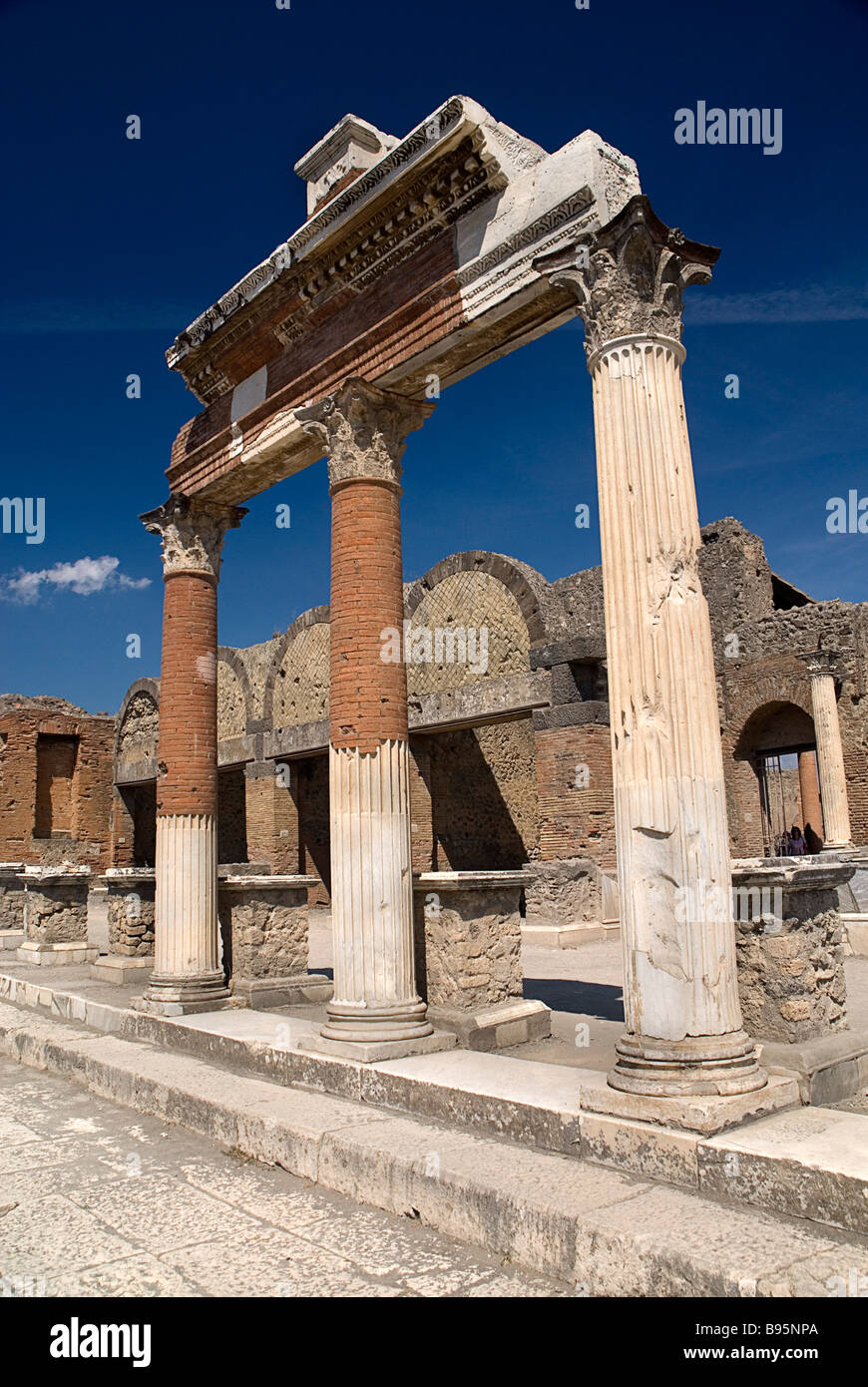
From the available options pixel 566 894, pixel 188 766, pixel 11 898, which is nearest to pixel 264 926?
pixel 188 766

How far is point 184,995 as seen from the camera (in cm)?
740

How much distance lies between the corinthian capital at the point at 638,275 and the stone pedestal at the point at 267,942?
16.5ft

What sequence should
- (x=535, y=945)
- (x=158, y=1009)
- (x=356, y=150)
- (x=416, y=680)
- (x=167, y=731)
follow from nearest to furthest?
(x=356, y=150) → (x=158, y=1009) → (x=167, y=731) → (x=535, y=945) → (x=416, y=680)

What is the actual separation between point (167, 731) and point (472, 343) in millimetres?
4068

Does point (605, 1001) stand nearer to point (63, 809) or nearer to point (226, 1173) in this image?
point (226, 1173)

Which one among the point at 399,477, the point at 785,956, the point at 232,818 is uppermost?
the point at 399,477

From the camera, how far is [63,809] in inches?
884

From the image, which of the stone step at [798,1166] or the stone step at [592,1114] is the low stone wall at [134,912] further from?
the stone step at [798,1166]

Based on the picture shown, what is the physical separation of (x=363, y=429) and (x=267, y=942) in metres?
4.10

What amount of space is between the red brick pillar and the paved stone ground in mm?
1193

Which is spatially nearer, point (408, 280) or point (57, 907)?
point (408, 280)

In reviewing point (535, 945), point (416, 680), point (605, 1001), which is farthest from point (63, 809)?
point (605, 1001)

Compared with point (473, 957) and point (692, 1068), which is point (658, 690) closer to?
point (692, 1068)

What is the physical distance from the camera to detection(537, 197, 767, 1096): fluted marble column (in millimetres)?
3887
